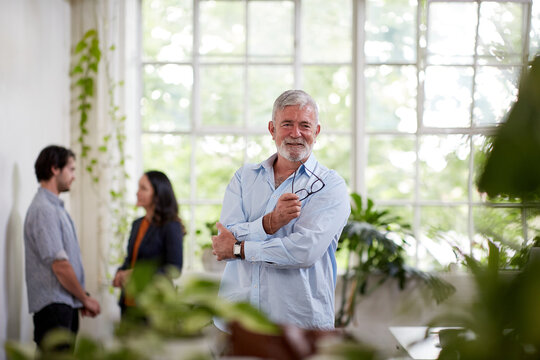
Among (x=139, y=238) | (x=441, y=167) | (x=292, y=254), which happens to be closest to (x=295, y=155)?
(x=292, y=254)

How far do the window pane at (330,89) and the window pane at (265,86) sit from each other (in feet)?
0.57

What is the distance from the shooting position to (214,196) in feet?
15.8

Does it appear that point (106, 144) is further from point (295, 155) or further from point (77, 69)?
point (295, 155)

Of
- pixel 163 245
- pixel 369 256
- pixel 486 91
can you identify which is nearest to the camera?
pixel 163 245

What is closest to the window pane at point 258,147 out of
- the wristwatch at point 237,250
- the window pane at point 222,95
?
the window pane at point 222,95

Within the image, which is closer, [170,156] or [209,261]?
[209,261]

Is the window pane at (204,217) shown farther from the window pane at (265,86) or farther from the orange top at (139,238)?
the orange top at (139,238)

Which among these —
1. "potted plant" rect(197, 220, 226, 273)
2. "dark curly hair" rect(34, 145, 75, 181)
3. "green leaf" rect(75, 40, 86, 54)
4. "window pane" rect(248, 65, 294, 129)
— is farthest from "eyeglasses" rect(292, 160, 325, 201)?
"green leaf" rect(75, 40, 86, 54)

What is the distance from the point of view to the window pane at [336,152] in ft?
15.6

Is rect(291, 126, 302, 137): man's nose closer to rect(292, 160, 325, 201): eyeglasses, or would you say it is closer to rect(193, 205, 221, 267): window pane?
rect(292, 160, 325, 201): eyeglasses

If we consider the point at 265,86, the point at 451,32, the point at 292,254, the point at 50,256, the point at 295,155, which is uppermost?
the point at 451,32

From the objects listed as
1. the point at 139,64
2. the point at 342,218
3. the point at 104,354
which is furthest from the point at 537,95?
the point at 139,64

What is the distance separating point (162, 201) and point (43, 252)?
748mm

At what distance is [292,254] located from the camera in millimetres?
2207
